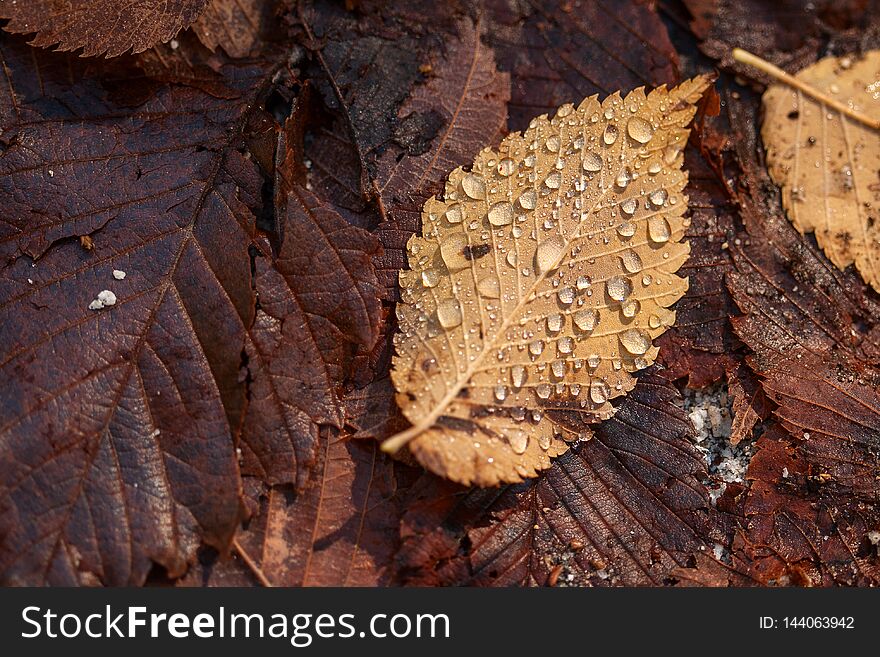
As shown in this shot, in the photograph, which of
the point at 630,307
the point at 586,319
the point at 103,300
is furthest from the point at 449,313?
the point at 103,300

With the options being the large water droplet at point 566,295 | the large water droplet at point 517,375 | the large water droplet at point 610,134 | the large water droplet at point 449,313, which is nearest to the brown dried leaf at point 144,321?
the large water droplet at point 449,313

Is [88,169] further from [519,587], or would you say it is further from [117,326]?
[519,587]

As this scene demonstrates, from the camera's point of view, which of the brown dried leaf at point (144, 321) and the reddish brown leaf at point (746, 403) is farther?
the reddish brown leaf at point (746, 403)

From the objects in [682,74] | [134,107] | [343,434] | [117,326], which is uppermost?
[682,74]

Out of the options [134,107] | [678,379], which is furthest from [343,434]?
[134,107]

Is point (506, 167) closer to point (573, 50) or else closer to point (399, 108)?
point (399, 108)

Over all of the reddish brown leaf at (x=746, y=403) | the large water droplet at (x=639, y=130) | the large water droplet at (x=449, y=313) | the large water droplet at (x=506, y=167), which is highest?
the large water droplet at (x=639, y=130)

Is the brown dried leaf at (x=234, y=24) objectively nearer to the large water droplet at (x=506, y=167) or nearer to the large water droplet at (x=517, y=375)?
the large water droplet at (x=506, y=167)
